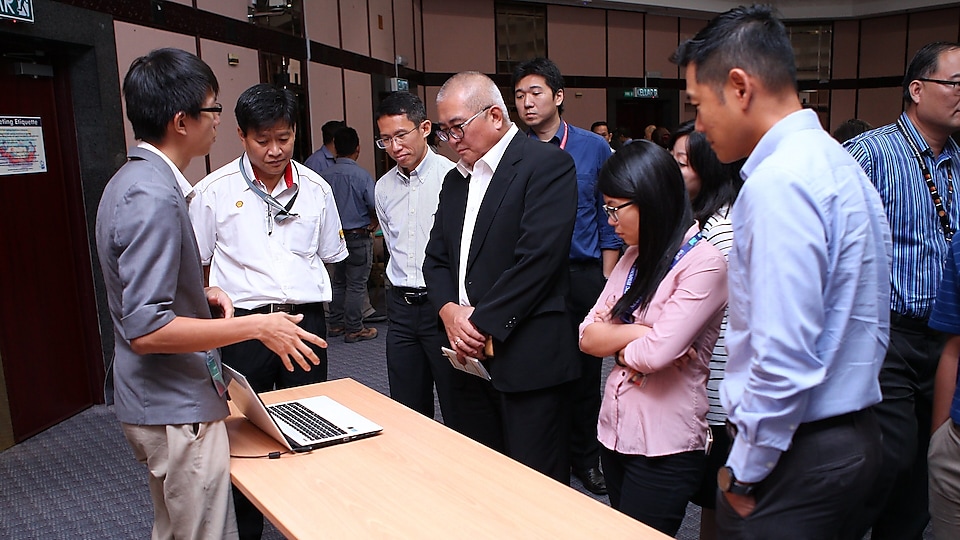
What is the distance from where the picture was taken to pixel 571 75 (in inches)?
432

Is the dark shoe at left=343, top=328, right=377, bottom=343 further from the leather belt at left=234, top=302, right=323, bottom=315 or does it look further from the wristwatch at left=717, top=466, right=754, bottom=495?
the wristwatch at left=717, top=466, right=754, bottom=495

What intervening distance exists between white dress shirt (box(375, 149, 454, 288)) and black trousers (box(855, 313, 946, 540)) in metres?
1.84

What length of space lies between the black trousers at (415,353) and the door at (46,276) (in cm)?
236

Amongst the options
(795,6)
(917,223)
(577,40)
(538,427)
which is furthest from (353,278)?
(795,6)

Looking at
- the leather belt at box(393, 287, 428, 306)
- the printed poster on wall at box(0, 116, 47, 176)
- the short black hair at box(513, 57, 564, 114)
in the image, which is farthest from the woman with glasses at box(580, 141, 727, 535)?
the printed poster on wall at box(0, 116, 47, 176)

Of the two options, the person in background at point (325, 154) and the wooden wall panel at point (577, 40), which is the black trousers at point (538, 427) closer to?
the person in background at point (325, 154)

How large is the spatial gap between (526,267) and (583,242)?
111 centimetres

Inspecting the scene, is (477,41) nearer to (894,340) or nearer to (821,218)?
(894,340)

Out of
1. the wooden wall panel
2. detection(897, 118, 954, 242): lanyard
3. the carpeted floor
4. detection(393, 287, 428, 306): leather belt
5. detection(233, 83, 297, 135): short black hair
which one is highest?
the wooden wall panel

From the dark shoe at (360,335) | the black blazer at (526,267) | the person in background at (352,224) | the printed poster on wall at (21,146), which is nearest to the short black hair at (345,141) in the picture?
the person in background at (352,224)

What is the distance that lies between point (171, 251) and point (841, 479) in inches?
54.1

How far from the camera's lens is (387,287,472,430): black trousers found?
2824 mm

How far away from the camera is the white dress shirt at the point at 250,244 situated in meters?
2.46

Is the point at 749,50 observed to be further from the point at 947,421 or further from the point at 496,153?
the point at 496,153
